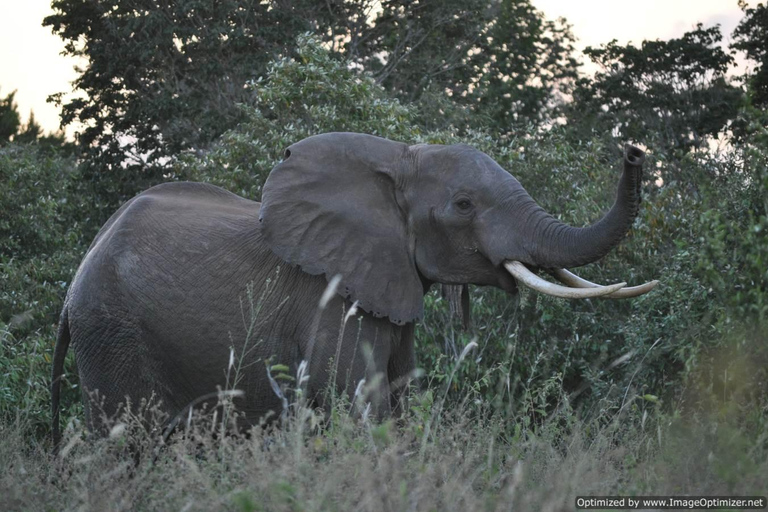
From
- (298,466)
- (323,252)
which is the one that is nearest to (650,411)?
(323,252)

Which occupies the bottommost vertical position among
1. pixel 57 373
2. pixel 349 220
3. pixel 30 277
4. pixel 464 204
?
pixel 57 373

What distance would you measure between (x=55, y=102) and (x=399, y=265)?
17555mm

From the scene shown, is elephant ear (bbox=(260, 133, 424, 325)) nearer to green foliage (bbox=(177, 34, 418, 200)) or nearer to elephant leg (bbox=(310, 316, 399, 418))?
elephant leg (bbox=(310, 316, 399, 418))

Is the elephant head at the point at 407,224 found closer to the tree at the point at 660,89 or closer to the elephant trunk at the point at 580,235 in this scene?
the elephant trunk at the point at 580,235

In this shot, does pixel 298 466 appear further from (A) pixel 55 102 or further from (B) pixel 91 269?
(A) pixel 55 102

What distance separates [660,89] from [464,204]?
18271 mm

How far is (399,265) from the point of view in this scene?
582cm

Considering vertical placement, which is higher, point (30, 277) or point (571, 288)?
point (571, 288)

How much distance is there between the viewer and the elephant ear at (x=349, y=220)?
5.77 meters

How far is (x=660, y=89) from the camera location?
2281 centimetres

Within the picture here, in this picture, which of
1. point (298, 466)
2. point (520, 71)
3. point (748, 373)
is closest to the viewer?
point (298, 466)

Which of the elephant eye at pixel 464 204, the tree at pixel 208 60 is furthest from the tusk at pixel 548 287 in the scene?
the tree at pixel 208 60

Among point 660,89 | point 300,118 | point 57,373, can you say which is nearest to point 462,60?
point 660,89

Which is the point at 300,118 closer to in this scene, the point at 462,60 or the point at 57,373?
the point at 57,373
